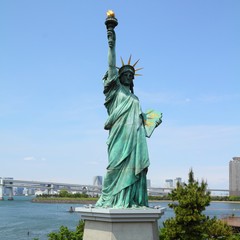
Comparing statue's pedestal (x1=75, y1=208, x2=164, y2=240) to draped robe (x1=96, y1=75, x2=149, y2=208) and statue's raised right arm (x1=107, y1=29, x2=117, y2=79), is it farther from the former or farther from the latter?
statue's raised right arm (x1=107, y1=29, x2=117, y2=79)

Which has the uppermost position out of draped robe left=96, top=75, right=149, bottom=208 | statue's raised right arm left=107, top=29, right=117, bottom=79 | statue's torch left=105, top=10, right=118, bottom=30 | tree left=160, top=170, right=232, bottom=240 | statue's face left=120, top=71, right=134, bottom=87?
statue's torch left=105, top=10, right=118, bottom=30

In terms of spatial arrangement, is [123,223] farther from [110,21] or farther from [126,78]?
[110,21]

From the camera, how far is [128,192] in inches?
388

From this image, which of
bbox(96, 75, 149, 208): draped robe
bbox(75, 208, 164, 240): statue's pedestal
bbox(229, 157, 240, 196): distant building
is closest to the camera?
bbox(75, 208, 164, 240): statue's pedestal

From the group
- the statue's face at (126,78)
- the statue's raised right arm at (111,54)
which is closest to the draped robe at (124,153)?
the statue's raised right arm at (111,54)

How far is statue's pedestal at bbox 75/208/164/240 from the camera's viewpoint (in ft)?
29.3

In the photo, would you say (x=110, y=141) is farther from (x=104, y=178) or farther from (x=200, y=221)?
(x=200, y=221)

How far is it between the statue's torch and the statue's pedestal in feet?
16.6

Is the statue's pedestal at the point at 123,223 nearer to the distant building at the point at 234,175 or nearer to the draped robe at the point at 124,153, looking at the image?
the draped robe at the point at 124,153

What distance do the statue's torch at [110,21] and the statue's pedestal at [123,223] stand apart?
507cm

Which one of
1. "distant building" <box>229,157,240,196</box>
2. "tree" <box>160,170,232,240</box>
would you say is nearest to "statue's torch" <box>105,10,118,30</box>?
"tree" <box>160,170,232,240</box>

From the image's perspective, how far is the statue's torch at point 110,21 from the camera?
10.5m

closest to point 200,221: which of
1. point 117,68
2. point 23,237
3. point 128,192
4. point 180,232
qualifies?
point 180,232

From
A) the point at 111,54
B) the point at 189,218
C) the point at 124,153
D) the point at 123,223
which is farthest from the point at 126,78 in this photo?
the point at 189,218
